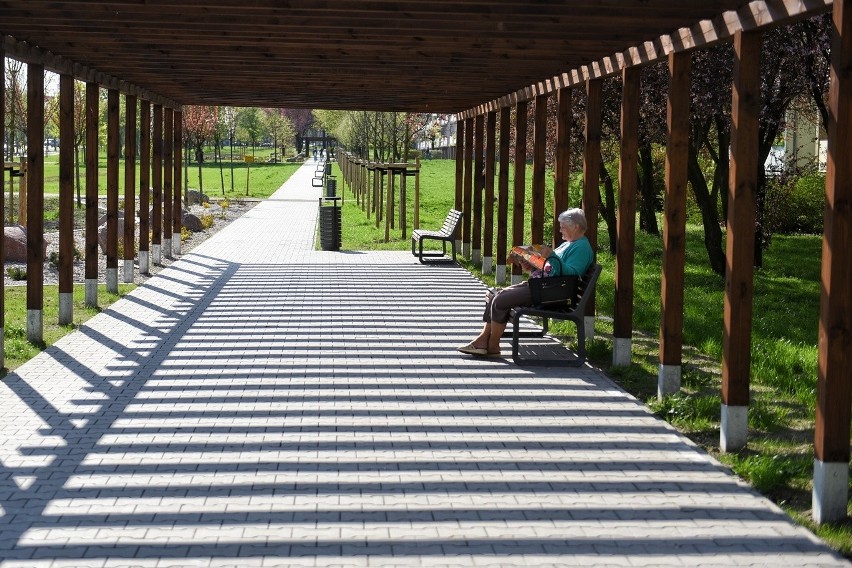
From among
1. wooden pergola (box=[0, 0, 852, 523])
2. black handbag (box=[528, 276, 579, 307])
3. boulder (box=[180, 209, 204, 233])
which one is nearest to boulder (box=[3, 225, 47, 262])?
wooden pergola (box=[0, 0, 852, 523])

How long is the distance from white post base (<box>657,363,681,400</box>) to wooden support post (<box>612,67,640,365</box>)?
1249mm

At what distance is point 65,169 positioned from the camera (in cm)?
1231

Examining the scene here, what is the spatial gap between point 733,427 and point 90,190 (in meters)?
8.77

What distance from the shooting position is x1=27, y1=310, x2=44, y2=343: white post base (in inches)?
444

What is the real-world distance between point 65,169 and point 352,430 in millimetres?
5791

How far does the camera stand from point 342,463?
695 cm

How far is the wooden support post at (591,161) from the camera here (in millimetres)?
11609

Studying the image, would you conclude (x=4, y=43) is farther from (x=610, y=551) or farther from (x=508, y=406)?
(x=610, y=551)

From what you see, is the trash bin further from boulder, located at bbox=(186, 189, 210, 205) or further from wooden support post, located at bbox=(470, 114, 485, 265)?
boulder, located at bbox=(186, 189, 210, 205)

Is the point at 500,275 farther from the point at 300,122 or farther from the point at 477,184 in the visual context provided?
the point at 300,122

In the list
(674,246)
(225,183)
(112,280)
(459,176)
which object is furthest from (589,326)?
(225,183)

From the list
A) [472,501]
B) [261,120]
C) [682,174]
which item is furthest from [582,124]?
[261,120]

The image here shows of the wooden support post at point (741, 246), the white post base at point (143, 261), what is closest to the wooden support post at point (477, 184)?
the white post base at point (143, 261)

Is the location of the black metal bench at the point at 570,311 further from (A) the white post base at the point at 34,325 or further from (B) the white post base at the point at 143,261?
(B) the white post base at the point at 143,261
